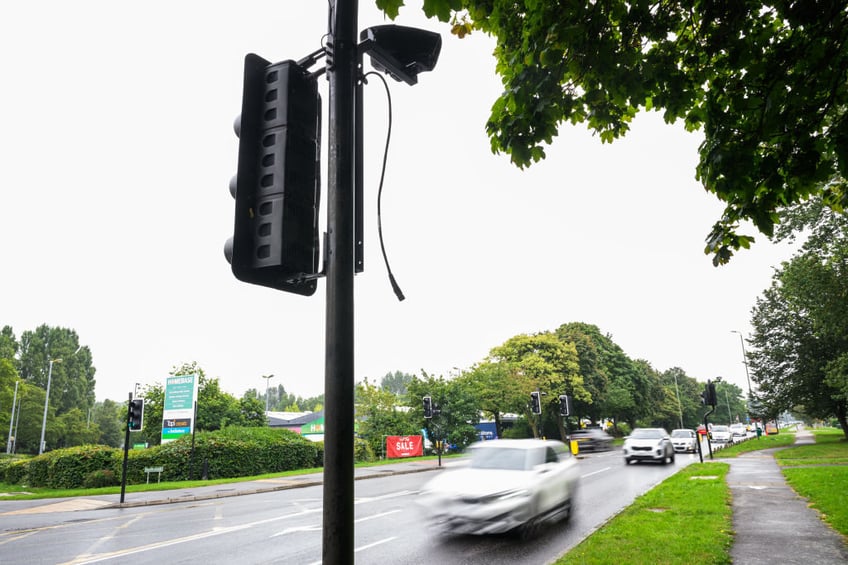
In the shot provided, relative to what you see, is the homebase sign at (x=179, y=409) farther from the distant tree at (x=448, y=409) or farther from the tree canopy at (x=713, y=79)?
the tree canopy at (x=713, y=79)

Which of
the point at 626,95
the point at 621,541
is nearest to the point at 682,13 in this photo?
the point at 626,95

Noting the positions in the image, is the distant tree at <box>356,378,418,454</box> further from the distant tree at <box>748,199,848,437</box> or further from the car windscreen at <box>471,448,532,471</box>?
the car windscreen at <box>471,448,532,471</box>

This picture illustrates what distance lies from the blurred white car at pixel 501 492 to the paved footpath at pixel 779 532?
308 cm

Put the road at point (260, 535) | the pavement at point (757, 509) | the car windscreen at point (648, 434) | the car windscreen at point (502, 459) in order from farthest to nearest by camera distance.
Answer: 1. the car windscreen at point (648, 434)
2. the car windscreen at point (502, 459)
3. the road at point (260, 535)
4. the pavement at point (757, 509)

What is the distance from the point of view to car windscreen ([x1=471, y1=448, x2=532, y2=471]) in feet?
32.0

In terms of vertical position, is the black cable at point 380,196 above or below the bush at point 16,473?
above

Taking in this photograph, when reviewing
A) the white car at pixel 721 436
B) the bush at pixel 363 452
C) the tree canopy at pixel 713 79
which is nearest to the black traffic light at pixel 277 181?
the tree canopy at pixel 713 79

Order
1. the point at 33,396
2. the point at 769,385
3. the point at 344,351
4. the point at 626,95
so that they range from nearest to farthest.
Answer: the point at 344,351
the point at 626,95
the point at 769,385
the point at 33,396

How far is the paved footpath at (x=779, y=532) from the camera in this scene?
668 centimetres

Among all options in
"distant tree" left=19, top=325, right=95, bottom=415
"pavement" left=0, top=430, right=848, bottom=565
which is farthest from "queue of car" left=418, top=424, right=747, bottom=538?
"distant tree" left=19, top=325, right=95, bottom=415

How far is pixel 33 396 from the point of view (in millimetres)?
66812

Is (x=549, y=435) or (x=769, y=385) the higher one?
(x=769, y=385)

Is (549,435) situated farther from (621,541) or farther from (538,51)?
(538,51)

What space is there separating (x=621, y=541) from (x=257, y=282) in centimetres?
753
